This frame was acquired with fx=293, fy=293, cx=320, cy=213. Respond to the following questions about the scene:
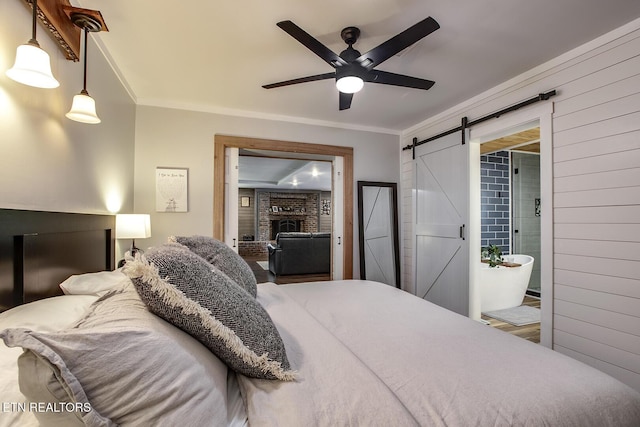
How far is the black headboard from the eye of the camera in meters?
1.10

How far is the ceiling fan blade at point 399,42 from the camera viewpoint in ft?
5.33

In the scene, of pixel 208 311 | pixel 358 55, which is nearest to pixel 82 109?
pixel 208 311

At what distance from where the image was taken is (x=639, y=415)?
96 cm

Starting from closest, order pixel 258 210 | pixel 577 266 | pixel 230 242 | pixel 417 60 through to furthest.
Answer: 1. pixel 577 266
2. pixel 417 60
3. pixel 230 242
4. pixel 258 210

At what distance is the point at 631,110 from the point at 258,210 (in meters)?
9.79

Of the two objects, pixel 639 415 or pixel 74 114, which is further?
pixel 74 114

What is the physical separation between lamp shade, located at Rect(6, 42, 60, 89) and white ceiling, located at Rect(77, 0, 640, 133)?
3.28 feet

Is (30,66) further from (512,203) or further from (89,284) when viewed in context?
(512,203)

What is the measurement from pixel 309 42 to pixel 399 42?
1.78 ft

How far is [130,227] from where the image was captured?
2451 mm

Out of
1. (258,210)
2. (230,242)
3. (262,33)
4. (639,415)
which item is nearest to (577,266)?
(639,415)

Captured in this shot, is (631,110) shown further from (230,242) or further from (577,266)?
(230,242)

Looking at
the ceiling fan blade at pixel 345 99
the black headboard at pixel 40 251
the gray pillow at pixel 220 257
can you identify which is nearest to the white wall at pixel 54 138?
the black headboard at pixel 40 251

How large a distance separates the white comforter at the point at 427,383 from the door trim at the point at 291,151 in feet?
7.65
